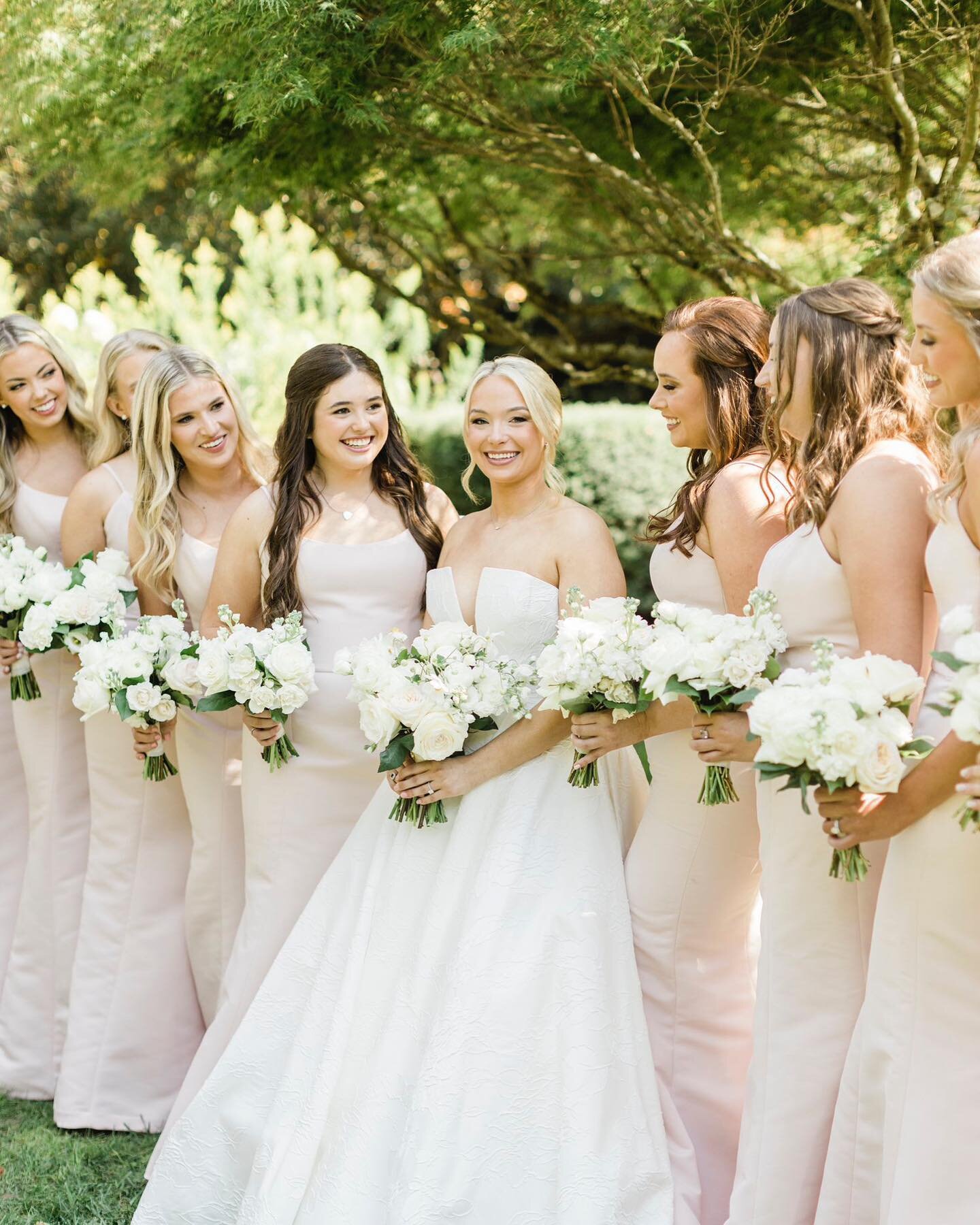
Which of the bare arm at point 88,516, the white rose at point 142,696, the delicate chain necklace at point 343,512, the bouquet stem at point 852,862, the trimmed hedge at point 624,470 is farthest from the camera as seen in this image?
the trimmed hedge at point 624,470

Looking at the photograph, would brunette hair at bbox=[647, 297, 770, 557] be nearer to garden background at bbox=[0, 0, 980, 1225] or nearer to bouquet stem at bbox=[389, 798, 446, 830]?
garden background at bbox=[0, 0, 980, 1225]

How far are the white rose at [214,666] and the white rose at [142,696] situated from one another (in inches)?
12.6

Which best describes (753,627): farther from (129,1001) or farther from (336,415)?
(129,1001)

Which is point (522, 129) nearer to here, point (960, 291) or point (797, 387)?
point (797, 387)

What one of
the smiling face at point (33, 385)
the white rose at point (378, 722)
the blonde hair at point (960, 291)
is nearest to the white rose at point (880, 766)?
the blonde hair at point (960, 291)

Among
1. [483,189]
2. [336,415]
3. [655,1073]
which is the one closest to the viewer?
[655,1073]

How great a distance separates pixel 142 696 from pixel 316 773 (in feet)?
2.15

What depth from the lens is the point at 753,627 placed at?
3.10 m

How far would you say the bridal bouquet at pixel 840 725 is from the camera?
8.81 ft

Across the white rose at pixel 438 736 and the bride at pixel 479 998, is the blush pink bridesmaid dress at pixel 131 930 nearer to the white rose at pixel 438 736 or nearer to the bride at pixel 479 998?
the bride at pixel 479 998

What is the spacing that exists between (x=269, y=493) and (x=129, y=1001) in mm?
2109

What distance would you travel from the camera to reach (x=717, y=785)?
11.1 feet

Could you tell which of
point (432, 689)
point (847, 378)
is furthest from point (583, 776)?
point (847, 378)

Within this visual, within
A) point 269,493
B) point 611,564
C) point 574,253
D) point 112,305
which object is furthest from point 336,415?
point 112,305
